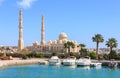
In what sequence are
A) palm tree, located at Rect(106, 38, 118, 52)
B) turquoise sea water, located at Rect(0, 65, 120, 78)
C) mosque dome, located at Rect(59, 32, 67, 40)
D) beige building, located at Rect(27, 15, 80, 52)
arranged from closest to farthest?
turquoise sea water, located at Rect(0, 65, 120, 78) < palm tree, located at Rect(106, 38, 118, 52) < beige building, located at Rect(27, 15, 80, 52) < mosque dome, located at Rect(59, 32, 67, 40)

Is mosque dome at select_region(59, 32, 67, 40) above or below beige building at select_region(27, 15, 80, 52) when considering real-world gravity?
above

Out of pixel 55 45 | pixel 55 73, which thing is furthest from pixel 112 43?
pixel 55 45

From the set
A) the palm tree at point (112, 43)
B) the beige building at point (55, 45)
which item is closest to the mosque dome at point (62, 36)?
the beige building at point (55, 45)

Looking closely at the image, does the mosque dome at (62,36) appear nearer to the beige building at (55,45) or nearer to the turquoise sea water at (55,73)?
the beige building at (55,45)

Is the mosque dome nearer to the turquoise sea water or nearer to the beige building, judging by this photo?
the beige building

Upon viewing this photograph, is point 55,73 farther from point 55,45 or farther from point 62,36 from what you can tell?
point 62,36

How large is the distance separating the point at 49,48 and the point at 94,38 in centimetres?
4561

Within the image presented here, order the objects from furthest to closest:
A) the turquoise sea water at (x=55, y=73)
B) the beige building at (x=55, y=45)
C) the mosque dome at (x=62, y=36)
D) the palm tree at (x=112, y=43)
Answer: the mosque dome at (x=62, y=36) → the beige building at (x=55, y=45) → the palm tree at (x=112, y=43) → the turquoise sea water at (x=55, y=73)

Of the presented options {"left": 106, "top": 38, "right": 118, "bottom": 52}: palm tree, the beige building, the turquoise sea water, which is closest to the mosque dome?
the beige building

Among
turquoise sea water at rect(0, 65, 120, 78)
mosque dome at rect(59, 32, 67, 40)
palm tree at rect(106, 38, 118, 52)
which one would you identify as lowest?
turquoise sea water at rect(0, 65, 120, 78)

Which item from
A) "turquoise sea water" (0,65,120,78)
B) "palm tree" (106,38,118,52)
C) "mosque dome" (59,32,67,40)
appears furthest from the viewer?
"mosque dome" (59,32,67,40)

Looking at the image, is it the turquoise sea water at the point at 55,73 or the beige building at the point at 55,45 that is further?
the beige building at the point at 55,45

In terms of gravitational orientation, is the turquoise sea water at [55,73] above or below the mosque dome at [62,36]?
below

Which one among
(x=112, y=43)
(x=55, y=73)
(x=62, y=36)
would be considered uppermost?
(x=62, y=36)
